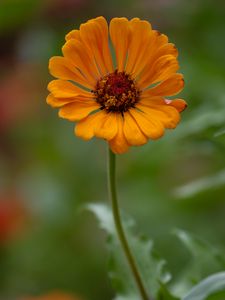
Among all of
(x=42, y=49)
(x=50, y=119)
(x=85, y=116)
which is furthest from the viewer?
(x=50, y=119)

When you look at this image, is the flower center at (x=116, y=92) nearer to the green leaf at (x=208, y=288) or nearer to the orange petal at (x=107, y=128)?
the orange petal at (x=107, y=128)

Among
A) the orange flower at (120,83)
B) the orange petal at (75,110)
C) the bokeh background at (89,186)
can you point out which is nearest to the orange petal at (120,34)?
the orange flower at (120,83)

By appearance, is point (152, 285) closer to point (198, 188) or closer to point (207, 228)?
point (198, 188)

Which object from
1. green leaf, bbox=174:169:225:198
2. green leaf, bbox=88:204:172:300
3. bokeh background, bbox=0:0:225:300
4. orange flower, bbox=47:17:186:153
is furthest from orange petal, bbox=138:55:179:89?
bokeh background, bbox=0:0:225:300

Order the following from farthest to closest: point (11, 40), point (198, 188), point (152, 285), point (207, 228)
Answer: point (11, 40) < point (207, 228) < point (198, 188) < point (152, 285)

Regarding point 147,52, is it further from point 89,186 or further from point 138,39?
point 89,186

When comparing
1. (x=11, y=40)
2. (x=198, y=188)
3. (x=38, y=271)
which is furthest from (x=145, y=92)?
(x=11, y=40)

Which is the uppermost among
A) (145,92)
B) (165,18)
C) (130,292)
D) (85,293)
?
(145,92)
